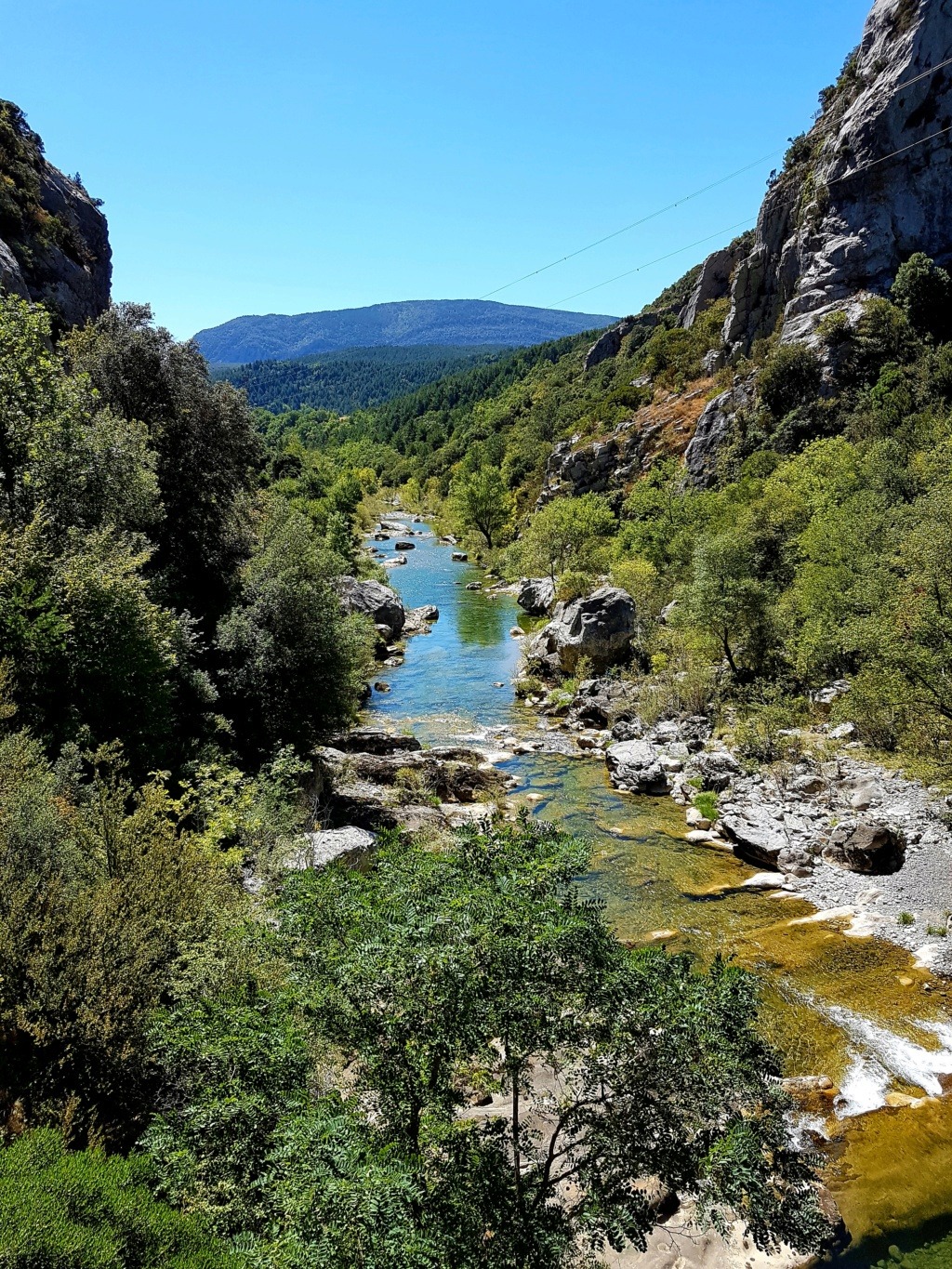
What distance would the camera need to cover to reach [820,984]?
13555 millimetres

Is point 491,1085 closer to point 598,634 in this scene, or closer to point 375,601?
point 598,634

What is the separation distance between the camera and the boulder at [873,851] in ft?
54.8

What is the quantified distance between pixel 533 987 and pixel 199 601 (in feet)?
67.0

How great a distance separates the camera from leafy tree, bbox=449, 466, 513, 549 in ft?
237

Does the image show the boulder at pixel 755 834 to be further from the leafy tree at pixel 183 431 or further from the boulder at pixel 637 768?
the leafy tree at pixel 183 431

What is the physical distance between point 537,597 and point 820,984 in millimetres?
36728

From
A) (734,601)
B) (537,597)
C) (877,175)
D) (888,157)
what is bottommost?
(537,597)

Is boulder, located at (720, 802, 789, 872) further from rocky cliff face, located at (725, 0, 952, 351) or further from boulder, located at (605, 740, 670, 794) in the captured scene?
rocky cliff face, located at (725, 0, 952, 351)

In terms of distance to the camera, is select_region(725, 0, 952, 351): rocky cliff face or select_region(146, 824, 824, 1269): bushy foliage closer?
select_region(146, 824, 824, 1269): bushy foliage

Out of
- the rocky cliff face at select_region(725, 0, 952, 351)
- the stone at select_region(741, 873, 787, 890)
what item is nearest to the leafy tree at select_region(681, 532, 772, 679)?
the stone at select_region(741, 873, 787, 890)

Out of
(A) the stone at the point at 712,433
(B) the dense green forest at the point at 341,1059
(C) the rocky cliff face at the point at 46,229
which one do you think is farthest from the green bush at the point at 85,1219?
(A) the stone at the point at 712,433

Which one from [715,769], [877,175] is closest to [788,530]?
[715,769]

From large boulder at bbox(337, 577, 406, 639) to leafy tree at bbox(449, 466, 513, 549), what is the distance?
99.4ft

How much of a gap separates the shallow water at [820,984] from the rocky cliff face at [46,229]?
30570mm
